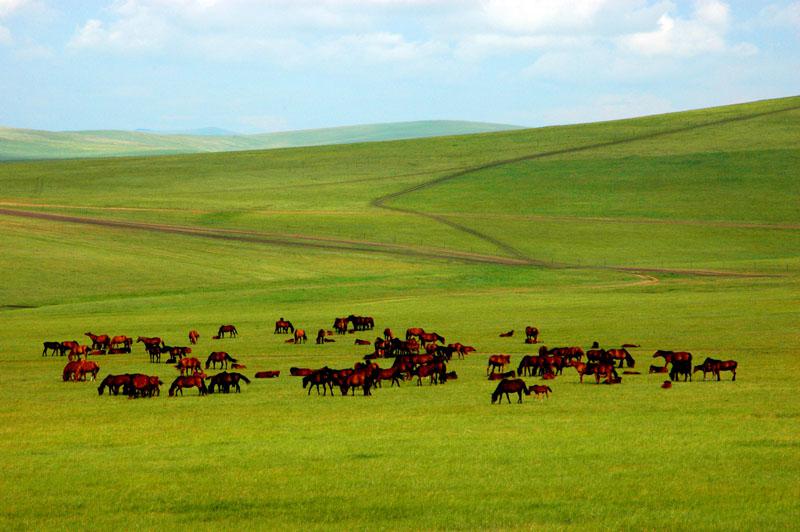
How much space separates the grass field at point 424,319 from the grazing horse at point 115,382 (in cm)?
70

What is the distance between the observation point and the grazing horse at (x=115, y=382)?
2228 cm

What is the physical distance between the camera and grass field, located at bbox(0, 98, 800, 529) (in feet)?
40.7

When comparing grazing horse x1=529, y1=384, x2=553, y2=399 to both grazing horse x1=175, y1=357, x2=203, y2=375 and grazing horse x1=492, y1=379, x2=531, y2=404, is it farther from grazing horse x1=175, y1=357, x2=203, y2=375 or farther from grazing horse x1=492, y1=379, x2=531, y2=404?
grazing horse x1=175, y1=357, x2=203, y2=375

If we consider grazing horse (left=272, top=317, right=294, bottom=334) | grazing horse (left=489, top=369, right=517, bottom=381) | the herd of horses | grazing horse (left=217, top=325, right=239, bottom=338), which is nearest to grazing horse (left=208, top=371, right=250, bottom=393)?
the herd of horses

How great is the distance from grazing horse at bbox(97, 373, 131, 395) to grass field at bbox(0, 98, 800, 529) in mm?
703

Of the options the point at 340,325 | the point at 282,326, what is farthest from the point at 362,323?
the point at 282,326

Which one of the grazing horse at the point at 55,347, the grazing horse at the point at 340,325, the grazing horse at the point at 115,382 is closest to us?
the grazing horse at the point at 115,382

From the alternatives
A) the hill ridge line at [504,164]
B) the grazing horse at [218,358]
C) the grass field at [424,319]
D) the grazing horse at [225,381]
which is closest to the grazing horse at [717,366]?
the grass field at [424,319]

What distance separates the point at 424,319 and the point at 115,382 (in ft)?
72.2

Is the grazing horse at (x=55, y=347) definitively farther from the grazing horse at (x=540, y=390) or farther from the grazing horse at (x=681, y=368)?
the grazing horse at (x=681, y=368)

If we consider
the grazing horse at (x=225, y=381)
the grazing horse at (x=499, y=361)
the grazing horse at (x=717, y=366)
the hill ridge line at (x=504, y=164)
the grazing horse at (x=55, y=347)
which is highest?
the hill ridge line at (x=504, y=164)

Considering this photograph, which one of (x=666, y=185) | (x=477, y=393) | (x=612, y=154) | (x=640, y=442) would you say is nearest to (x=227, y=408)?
(x=477, y=393)

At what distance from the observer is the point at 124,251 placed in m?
73.1

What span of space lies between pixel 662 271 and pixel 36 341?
141ft
